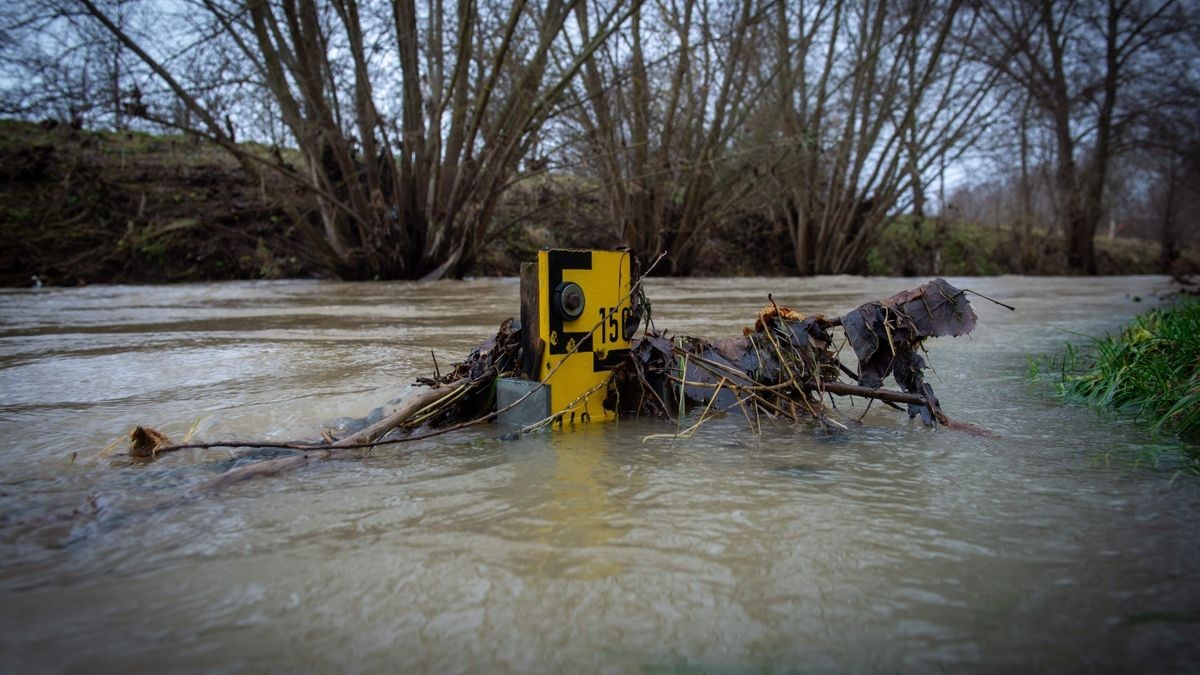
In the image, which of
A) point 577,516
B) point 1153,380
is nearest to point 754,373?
point 577,516

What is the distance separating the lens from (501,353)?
2.35 m

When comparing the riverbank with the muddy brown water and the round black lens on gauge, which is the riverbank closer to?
the round black lens on gauge

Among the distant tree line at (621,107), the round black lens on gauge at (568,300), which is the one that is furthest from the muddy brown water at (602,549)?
the distant tree line at (621,107)

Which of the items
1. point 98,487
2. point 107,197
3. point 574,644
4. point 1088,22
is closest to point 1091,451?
point 574,644

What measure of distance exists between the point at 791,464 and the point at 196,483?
1.36 m

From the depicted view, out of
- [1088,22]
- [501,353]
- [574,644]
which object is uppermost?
[1088,22]

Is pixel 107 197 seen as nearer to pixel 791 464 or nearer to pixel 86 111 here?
pixel 86 111

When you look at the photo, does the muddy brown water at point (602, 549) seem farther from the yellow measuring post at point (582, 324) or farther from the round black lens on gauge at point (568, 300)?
the round black lens on gauge at point (568, 300)

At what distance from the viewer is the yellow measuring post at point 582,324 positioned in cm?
213

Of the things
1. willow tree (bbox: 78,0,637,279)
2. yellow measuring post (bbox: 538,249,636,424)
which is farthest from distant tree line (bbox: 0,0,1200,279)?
yellow measuring post (bbox: 538,249,636,424)

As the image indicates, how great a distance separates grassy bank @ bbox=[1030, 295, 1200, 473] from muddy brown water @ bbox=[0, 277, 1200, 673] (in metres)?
0.14

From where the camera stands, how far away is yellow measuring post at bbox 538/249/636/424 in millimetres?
2135

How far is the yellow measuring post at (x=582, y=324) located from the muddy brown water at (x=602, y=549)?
5.4 inches

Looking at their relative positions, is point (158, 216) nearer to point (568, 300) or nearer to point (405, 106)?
point (405, 106)
